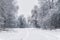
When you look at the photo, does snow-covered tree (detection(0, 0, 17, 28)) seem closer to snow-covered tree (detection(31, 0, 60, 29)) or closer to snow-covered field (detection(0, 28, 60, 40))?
snow-covered tree (detection(31, 0, 60, 29))

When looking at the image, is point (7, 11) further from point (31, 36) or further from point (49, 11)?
point (31, 36)

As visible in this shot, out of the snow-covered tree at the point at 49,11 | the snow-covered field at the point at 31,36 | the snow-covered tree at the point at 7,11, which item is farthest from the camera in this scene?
the snow-covered tree at the point at 49,11

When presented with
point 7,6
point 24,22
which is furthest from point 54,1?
point 24,22

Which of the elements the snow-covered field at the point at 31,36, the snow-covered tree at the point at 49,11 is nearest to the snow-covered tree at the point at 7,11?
the snow-covered tree at the point at 49,11

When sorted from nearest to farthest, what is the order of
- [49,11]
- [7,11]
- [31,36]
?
[31,36]
[49,11]
[7,11]

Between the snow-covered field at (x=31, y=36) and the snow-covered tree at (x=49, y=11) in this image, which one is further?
the snow-covered tree at (x=49, y=11)

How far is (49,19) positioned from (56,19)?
151cm

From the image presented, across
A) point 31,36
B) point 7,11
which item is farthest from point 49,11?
point 31,36

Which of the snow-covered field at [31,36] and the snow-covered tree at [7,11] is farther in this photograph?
the snow-covered tree at [7,11]

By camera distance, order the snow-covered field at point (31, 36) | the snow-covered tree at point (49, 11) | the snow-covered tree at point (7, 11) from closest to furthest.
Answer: the snow-covered field at point (31, 36) → the snow-covered tree at point (7, 11) → the snow-covered tree at point (49, 11)

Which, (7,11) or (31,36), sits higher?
(7,11)

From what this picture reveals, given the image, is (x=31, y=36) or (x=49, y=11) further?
(x=49, y=11)

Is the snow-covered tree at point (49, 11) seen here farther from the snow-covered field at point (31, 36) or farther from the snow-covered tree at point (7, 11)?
the snow-covered field at point (31, 36)

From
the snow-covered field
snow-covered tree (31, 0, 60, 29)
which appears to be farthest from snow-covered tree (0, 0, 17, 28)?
the snow-covered field
